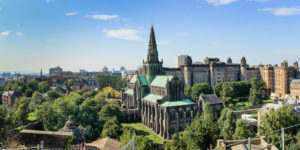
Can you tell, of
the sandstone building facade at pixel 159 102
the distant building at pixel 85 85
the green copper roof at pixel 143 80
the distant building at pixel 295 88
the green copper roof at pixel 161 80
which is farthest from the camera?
the distant building at pixel 85 85

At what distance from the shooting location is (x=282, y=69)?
12025 centimetres

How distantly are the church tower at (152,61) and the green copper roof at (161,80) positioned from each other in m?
2.86

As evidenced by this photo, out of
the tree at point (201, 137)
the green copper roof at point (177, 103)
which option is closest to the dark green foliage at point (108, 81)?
the green copper roof at point (177, 103)

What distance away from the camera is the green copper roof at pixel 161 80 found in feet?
197

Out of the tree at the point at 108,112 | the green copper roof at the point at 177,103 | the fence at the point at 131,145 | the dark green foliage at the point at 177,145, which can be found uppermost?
the fence at the point at 131,145

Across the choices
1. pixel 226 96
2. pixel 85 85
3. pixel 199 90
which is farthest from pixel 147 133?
pixel 85 85

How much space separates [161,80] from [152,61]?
399 inches

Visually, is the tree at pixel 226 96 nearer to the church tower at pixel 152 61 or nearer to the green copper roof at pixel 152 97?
the church tower at pixel 152 61

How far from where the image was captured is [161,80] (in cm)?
6322

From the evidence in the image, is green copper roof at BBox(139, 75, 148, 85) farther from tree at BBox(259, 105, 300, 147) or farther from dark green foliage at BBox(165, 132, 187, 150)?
tree at BBox(259, 105, 300, 147)

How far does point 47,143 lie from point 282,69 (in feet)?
431

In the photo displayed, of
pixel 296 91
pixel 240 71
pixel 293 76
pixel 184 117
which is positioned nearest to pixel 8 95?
pixel 184 117

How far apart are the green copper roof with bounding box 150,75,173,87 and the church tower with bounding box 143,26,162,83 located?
2857mm

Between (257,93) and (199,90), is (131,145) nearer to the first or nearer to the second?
(199,90)
